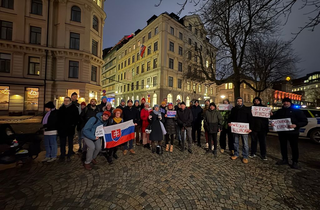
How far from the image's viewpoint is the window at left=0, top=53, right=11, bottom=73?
17750 mm

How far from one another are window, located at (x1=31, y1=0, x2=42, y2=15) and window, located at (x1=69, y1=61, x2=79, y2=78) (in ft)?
26.2

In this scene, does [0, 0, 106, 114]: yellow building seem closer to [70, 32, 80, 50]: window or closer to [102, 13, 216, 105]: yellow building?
[70, 32, 80, 50]: window

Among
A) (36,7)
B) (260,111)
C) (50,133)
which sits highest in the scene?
(36,7)

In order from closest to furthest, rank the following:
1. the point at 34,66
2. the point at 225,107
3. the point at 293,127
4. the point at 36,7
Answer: the point at 293,127
the point at 225,107
the point at 34,66
the point at 36,7

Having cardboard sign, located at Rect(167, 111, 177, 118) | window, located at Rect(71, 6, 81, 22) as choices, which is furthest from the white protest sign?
window, located at Rect(71, 6, 81, 22)

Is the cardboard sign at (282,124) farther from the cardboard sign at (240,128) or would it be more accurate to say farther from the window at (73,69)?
the window at (73,69)

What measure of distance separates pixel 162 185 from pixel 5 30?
89.4ft

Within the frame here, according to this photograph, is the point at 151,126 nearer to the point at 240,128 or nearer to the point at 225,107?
the point at 240,128

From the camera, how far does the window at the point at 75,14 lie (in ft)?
66.5

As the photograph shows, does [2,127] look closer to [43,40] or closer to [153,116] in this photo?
[153,116]

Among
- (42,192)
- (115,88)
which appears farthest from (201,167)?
Answer: (115,88)

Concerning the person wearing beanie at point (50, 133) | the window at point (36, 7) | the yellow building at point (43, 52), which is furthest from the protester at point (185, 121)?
the window at point (36, 7)

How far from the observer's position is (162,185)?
348cm

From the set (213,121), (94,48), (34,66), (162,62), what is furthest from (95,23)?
(213,121)
